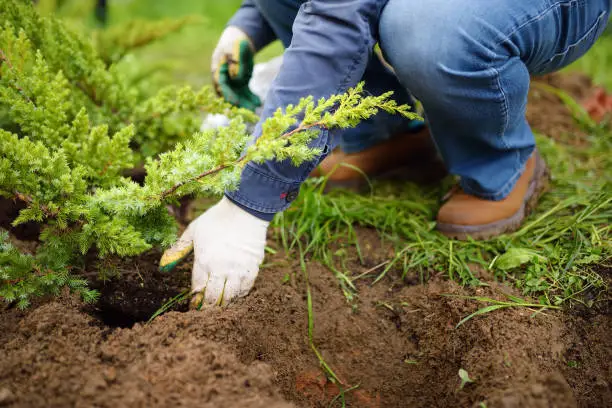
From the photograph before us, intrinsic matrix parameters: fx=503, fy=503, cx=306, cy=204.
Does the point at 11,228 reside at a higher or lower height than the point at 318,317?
higher

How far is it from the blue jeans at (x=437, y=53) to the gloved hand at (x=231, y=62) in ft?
1.14

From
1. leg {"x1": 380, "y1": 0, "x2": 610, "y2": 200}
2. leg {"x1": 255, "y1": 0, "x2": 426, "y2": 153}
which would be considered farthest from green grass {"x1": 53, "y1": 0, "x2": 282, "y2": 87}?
leg {"x1": 380, "y1": 0, "x2": 610, "y2": 200}

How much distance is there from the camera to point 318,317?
1607mm

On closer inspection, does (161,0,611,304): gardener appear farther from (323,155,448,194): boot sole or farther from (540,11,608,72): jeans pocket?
(323,155,448,194): boot sole

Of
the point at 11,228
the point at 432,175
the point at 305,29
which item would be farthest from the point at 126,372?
the point at 432,175

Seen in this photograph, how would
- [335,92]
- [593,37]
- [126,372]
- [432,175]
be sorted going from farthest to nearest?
[432,175] < [593,37] < [335,92] < [126,372]

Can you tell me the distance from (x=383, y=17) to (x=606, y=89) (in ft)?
8.52

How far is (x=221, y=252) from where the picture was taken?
143 centimetres

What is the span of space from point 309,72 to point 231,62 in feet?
2.37

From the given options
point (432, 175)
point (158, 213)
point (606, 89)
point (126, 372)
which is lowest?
point (606, 89)

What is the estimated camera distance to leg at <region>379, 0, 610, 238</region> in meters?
1.46

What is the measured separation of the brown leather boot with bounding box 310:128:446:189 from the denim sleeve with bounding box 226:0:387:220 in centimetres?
74

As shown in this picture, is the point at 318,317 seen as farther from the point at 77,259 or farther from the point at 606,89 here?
the point at 606,89

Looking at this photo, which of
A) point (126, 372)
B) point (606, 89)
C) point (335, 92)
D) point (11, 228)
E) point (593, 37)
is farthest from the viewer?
point (606, 89)
